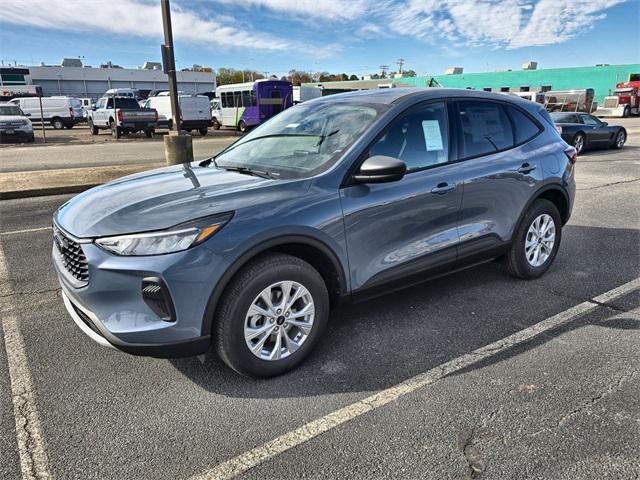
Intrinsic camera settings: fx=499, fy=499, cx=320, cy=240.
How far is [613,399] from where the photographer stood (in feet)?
9.43

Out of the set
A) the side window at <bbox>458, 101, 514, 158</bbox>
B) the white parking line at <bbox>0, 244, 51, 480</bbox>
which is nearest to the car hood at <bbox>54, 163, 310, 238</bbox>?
the white parking line at <bbox>0, 244, 51, 480</bbox>

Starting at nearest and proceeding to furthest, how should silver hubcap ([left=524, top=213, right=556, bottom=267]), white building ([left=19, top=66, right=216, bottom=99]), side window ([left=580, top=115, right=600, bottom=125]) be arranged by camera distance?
silver hubcap ([left=524, top=213, right=556, bottom=267])
side window ([left=580, top=115, right=600, bottom=125])
white building ([left=19, top=66, right=216, bottom=99])

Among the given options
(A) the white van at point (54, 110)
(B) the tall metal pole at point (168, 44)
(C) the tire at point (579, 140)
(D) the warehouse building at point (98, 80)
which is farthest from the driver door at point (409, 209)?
(D) the warehouse building at point (98, 80)

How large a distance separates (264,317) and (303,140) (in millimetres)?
1462

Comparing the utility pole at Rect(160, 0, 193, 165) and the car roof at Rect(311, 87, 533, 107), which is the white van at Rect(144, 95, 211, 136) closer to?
the utility pole at Rect(160, 0, 193, 165)

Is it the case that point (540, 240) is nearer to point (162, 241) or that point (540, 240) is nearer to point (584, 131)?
point (162, 241)

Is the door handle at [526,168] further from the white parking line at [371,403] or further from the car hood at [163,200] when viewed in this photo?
the car hood at [163,200]

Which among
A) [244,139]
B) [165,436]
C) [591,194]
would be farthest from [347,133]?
[591,194]

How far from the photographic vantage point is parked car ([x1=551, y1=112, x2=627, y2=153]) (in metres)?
16.3

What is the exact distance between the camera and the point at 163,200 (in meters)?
2.99

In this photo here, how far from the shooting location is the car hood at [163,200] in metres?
2.77

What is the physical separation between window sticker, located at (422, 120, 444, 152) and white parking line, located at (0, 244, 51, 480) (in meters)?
3.09

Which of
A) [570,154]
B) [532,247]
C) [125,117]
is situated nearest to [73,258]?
[532,247]

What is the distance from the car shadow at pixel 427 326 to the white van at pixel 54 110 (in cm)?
3284
